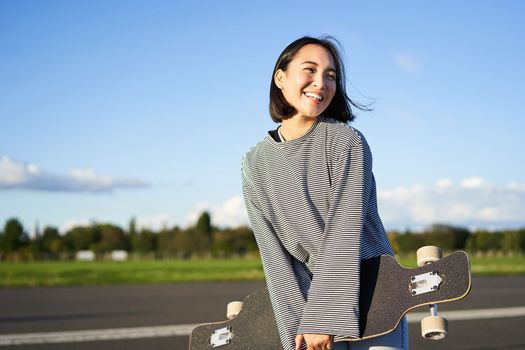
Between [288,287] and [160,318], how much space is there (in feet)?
21.6

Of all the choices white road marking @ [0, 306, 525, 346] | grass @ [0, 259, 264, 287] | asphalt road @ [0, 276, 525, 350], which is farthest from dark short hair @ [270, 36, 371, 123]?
grass @ [0, 259, 264, 287]

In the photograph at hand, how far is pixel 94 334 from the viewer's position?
7355 mm

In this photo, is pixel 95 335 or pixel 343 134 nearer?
pixel 343 134


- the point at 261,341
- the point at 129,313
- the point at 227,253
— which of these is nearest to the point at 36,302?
the point at 129,313

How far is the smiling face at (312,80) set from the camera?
248 centimetres

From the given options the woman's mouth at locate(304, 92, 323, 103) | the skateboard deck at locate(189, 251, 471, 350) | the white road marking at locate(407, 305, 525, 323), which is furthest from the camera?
the white road marking at locate(407, 305, 525, 323)

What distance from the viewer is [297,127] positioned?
2553 mm

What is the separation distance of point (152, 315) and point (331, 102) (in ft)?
23.4

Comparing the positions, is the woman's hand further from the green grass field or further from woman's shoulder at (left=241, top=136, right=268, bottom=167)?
the green grass field

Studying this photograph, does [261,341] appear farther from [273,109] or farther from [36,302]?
[36,302]

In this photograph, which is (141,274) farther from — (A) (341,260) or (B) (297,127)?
(A) (341,260)

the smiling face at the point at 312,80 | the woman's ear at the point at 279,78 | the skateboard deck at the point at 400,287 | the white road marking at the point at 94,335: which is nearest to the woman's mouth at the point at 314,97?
the smiling face at the point at 312,80

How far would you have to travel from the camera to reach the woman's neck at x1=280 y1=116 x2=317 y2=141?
8.32ft

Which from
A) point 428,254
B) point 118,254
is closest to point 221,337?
point 428,254
